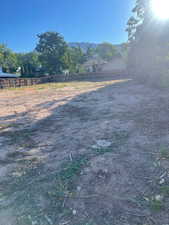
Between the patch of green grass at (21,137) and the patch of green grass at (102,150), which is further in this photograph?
the patch of green grass at (21,137)

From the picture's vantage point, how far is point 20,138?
3496 mm

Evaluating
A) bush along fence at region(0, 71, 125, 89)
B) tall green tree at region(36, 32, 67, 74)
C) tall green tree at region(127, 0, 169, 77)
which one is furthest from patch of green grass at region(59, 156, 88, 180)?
tall green tree at region(36, 32, 67, 74)

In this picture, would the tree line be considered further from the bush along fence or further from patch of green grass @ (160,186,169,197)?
patch of green grass @ (160,186,169,197)

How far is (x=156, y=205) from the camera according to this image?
158cm

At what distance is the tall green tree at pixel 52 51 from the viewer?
28.6 m

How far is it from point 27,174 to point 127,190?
1.30m

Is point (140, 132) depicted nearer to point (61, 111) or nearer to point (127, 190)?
point (127, 190)

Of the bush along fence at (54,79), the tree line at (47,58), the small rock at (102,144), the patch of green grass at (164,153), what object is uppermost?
the tree line at (47,58)

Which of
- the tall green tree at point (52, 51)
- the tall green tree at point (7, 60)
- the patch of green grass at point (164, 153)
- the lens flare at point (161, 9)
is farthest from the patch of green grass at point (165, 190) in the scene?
the tall green tree at point (7, 60)

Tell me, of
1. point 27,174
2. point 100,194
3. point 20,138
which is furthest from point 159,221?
point 20,138

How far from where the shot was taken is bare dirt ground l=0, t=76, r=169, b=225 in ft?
5.07

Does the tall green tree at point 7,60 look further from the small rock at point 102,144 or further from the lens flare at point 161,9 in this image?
the small rock at point 102,144

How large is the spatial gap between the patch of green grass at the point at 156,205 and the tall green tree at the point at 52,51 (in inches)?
1141

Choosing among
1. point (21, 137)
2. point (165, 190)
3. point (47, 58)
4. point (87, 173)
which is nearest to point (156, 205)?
point (165, 190)
